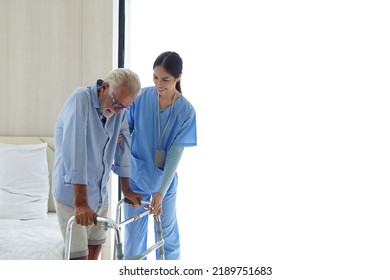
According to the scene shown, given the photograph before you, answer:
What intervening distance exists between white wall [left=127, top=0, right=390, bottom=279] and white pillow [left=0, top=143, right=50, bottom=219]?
2.65ft

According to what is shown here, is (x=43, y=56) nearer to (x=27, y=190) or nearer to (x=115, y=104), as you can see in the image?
(x=27, y=190)

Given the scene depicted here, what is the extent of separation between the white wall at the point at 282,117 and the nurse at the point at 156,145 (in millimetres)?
667

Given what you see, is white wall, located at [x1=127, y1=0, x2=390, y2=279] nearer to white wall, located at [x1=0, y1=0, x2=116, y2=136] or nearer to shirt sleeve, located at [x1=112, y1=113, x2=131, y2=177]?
white wall, located at [x1=0, y1=0, x2=116, y2=136]

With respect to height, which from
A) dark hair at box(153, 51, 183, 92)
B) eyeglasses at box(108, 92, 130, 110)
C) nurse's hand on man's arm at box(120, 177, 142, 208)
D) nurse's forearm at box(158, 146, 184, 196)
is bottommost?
nurse's hand on man's arm at box(120, 177, 142, 208)

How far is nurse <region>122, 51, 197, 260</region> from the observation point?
6.46 feet

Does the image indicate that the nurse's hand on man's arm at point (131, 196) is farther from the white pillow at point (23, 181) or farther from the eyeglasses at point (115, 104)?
the white pillow at point (23, 181)

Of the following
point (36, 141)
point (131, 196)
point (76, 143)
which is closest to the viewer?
point (76, 143)

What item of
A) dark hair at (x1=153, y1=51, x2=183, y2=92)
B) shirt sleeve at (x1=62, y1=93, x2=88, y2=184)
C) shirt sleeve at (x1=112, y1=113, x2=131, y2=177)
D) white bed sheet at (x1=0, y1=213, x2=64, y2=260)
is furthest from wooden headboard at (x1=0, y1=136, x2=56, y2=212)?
shirt sleeve at (x1=62, y1=93, x2=88, y2=184)

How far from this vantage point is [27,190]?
2469 millimetres

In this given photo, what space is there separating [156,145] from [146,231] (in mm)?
402

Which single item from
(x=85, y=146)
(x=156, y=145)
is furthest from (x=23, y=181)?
(x=85, y=146)

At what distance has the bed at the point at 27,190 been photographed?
2.16 metres

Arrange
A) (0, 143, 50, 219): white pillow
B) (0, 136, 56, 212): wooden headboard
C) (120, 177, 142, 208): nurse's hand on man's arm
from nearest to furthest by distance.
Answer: (120, 177, 142, 208): nurse's hand on man's arm < (0, 143, 50, 219): white pillow < (0, 136, 56, 212): wooden headboard

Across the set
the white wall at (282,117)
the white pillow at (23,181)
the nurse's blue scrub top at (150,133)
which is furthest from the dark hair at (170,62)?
the white pillow at (23,181)
